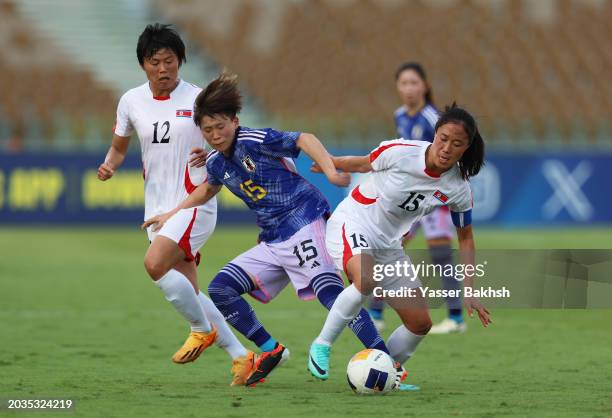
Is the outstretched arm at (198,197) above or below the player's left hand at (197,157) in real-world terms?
below

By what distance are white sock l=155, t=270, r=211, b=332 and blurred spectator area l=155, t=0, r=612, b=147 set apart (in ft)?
52.5

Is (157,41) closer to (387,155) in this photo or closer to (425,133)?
(387,155)

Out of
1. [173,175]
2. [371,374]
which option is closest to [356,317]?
[371,374]

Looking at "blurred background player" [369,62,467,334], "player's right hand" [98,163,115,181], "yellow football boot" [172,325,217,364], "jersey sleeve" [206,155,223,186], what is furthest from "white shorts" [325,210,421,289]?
"blurred background player" [369,62,467,334]

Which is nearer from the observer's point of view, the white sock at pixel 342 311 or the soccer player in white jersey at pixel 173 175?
the white sock at pixel 342 311

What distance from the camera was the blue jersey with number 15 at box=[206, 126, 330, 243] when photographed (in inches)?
262

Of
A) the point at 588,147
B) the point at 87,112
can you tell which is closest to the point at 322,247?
the point at 588,147

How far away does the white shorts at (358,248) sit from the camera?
644 centimetres

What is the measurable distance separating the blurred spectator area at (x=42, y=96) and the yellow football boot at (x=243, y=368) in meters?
14.1

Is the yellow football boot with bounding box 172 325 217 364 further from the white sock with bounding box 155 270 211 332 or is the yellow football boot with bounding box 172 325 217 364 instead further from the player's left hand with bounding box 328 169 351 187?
the player's left hand with bounding box 328 169 351 187

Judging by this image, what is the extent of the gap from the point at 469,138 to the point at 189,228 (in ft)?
6.03

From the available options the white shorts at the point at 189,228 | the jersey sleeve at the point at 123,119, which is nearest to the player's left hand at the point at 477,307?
the white shorts at the point at 189,228

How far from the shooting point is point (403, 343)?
6684 mm

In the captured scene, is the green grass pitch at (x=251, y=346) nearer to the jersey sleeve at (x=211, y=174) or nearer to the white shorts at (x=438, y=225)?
the white shorts at (x=438, y=225)
